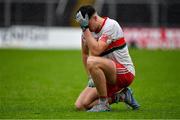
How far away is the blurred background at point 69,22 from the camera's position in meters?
30.8

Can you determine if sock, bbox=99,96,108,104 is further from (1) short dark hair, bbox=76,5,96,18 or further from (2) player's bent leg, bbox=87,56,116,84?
(1) short dark hair, bbox=76,5,96,18

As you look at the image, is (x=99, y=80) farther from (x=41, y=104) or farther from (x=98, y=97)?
(x=41, y=104)

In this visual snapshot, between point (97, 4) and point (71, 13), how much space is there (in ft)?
4.30

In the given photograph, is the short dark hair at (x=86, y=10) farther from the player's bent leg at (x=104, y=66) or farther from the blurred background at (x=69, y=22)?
the blurred background at (x=69, y=22)

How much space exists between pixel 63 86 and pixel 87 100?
4524 mm

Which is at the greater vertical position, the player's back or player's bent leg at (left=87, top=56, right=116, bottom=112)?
the player's back

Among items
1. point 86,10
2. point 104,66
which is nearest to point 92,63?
point 104,66

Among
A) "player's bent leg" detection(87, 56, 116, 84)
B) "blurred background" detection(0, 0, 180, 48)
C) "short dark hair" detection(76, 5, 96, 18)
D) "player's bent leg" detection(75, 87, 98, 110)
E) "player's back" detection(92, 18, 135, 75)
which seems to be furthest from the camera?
"blurred background" detection(0, 0, 180, 48)

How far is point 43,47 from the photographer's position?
101 feet

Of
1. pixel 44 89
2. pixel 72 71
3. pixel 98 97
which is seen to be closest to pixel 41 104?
pixel 98 97

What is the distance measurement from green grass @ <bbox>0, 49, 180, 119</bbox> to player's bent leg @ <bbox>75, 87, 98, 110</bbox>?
19cm

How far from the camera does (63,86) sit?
14680 millimetres

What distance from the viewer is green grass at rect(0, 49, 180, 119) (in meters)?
9.76

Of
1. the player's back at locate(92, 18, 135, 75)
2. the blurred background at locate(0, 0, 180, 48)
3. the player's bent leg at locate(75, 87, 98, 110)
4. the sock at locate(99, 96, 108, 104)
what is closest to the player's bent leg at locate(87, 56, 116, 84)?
the player's back at locate(92, 18, 135, 75)
